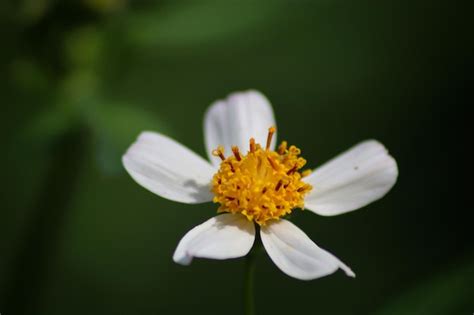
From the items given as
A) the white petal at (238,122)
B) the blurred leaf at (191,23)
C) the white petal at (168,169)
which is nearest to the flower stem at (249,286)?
the white petal at (168,169)

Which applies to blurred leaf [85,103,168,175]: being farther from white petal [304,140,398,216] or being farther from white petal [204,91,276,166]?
white petal [304,140,398,216]

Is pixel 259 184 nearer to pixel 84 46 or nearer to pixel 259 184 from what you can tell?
pixel 259 184

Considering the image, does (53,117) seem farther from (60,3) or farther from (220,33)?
(220,33)

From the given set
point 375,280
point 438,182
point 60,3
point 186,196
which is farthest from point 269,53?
point 186,196

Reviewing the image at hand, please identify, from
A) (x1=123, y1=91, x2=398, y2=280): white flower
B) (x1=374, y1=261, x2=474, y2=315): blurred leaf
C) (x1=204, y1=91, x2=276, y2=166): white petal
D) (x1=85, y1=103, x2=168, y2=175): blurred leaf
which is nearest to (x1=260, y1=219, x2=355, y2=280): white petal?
(x1=123, y1=91, x2=398, y2=280): white flower

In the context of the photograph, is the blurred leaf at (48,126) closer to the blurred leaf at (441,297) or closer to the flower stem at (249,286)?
the flower stem at (249,286)
